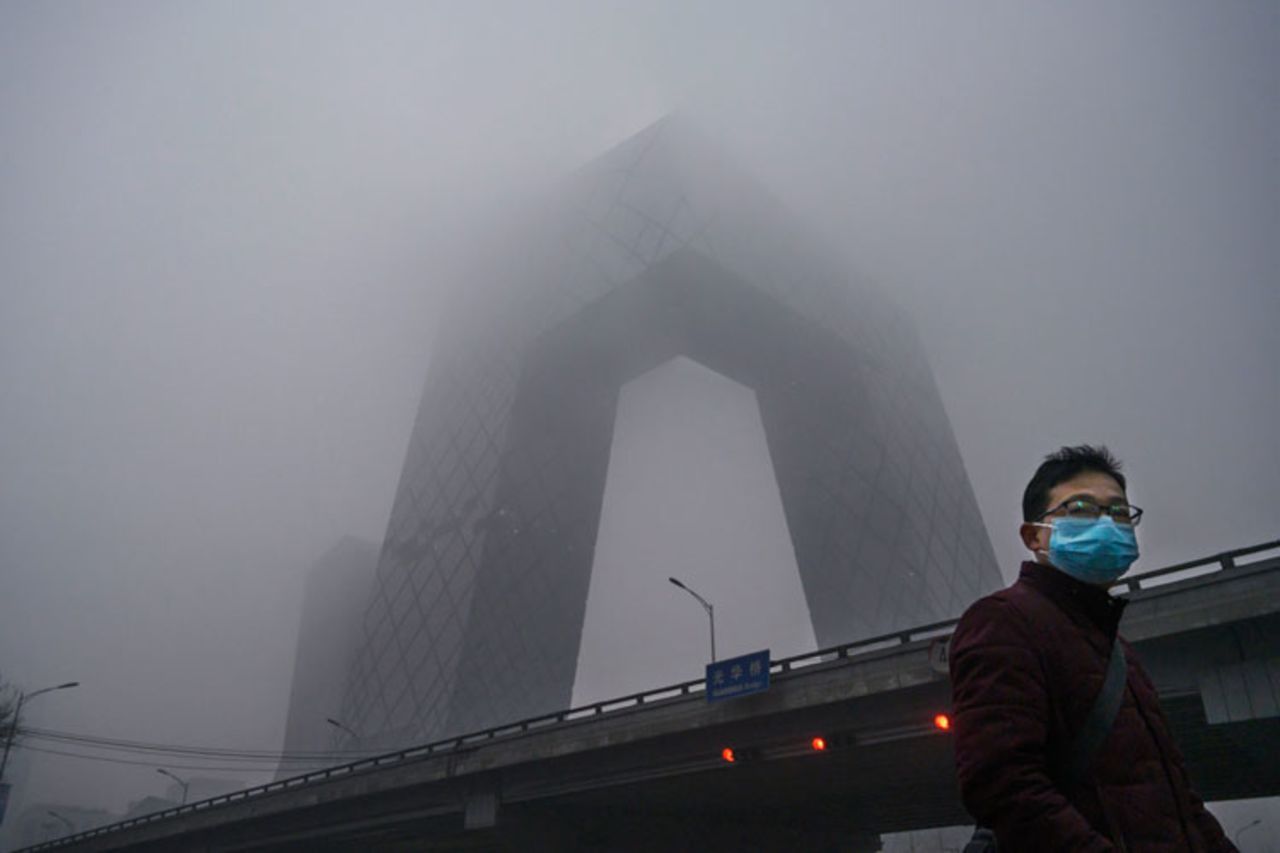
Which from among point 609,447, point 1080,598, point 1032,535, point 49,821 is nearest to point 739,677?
point 1032,535

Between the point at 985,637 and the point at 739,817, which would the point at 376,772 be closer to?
the point at 739,817

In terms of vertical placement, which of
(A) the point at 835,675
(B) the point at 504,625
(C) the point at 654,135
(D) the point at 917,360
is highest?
(C) the point at 654,135

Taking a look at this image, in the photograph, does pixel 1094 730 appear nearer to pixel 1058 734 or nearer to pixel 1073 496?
pixel 1058 734

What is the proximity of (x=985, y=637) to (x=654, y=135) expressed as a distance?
6324 centimetres

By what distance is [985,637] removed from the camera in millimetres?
2803

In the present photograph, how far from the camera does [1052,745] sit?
269cm

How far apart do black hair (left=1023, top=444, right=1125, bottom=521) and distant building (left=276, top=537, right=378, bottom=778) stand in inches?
3911

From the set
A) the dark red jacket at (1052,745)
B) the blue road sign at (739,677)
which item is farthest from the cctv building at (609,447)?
the dark red jacket at (1052,745)

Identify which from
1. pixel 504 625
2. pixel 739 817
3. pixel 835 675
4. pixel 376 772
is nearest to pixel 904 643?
pixel 835 675

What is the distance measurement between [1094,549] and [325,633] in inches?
4686

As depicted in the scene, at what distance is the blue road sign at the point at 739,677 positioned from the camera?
2105 cm

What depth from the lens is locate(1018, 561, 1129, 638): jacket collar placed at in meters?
3.01

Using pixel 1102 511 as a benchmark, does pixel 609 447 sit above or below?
above

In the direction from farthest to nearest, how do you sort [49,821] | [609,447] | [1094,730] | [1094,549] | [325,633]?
[49,821], [325,633], [609,447], [1094,549], [1094,730]
